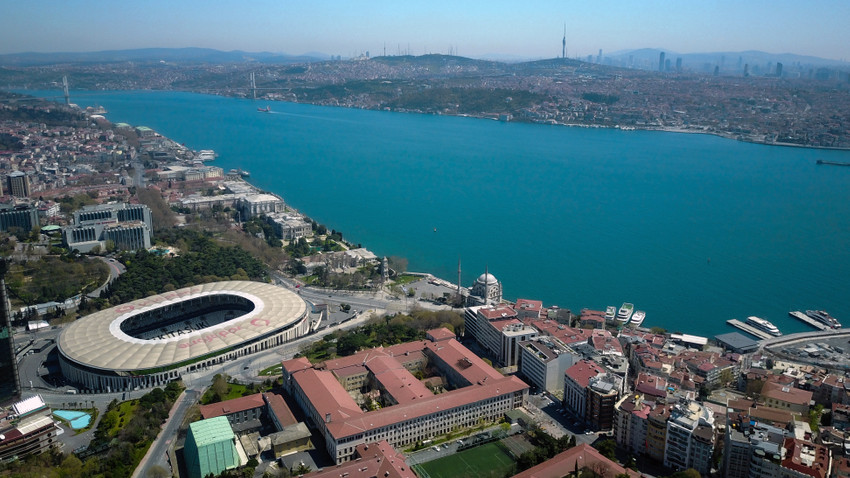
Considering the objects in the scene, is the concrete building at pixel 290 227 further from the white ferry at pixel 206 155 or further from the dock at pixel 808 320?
the dock at pixel 808 320

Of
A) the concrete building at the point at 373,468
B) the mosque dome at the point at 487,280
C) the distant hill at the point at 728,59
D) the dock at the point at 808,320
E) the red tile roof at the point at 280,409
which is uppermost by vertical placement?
the distant hill at the point at 728,59

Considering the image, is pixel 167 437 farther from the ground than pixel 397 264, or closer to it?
closer to it

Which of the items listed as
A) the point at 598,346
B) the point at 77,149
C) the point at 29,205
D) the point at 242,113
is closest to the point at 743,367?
the point at 598,346

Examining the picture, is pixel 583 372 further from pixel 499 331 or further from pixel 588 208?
pixel 588 208

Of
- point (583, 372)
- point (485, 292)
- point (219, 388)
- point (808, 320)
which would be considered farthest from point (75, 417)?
point (808, 320)

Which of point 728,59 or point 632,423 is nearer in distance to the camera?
point 632,423

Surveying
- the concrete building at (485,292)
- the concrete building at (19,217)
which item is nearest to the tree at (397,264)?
the concrete building at (485,292)
